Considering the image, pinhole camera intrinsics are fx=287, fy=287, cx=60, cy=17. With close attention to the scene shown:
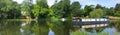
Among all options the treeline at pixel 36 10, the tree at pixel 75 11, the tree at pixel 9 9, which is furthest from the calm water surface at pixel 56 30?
the tree at pixel 75 11

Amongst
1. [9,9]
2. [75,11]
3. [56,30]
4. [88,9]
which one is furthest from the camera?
[88,9]

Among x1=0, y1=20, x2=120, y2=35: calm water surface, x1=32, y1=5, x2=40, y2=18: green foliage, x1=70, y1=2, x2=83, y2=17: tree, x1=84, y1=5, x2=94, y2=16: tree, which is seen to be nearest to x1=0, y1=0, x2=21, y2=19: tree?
x1=32, y1=5, x2=40, y2=18: green foliage

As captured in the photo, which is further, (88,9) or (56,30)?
(88,9)

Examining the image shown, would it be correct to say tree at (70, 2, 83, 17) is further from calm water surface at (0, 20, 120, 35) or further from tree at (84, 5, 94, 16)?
calm water surface at (0, 20, 120, 35)

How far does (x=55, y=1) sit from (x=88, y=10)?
402 inches

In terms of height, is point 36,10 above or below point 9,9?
below

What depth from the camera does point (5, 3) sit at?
6034 cm

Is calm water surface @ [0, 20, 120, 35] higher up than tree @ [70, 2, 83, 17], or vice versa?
calm water surface @ [0, 20, 120, 35]

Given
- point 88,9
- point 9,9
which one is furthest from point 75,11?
point 9,9

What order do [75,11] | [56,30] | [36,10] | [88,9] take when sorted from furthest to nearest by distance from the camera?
[88,9] < [75,11] < [36,10] < [56,30]

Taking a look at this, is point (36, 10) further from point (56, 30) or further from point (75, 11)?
point (56, 30)

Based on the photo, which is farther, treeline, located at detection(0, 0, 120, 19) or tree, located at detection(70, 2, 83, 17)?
tree, located at detection(70, 2, 83, 17)

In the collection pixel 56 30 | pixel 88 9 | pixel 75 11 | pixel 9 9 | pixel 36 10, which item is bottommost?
pixel 75 11

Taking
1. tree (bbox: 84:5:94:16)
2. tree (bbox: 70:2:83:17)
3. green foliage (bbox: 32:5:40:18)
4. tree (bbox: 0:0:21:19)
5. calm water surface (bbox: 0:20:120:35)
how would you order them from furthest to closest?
tree (bbox: 84:5:94:16) < tree (bbox: 70:2:83:17) < green foliage (bbox: 32:5:40:18) < tree (bbox: 0:0:21:19) < calm water surface (bbox: 0:20:120:35)
